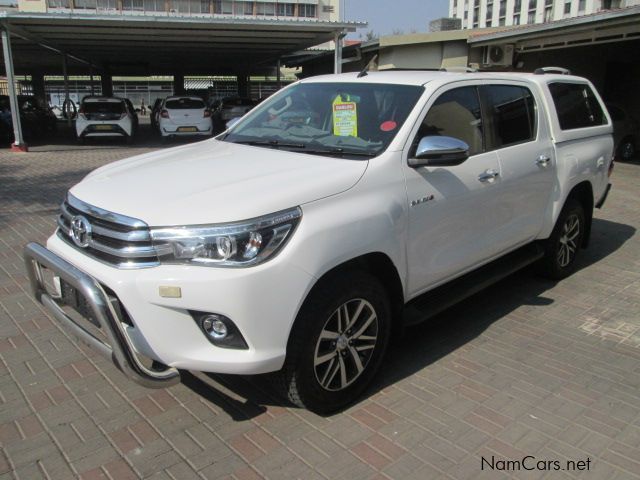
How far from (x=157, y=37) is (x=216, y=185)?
61.9 ft

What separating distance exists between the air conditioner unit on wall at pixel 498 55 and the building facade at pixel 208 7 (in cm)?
5027

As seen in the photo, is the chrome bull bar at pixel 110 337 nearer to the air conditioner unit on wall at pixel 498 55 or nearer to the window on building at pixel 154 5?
the air conditioner unit on wall at pixel 498 55

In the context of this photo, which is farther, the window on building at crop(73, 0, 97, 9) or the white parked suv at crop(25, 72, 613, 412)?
the window on building at crop(73, 0, 97, 9)

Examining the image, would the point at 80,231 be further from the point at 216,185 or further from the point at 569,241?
the point at 569,241

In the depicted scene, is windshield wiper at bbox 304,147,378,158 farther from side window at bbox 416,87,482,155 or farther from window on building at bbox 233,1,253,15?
window on building at bbox 233,1,253,15

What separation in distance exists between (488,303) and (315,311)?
2.50 meters

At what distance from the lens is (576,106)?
213 inches

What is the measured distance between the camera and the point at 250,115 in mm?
4547

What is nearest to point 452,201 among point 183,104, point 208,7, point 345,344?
point 345,344

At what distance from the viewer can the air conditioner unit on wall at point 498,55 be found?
52.6ft

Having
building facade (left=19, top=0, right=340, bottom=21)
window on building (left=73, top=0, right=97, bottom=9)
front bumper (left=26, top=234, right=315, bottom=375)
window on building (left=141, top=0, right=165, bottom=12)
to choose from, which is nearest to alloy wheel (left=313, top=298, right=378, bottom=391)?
front bumper (left=26, top=234, right=315, bottom=375)

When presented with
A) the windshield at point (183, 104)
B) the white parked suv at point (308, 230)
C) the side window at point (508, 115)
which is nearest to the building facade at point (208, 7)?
the windshield at point (183, 104)

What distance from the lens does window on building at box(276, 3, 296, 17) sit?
73.9 meters

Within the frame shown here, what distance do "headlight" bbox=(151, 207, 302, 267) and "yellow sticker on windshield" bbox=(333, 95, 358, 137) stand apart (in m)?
1.19
